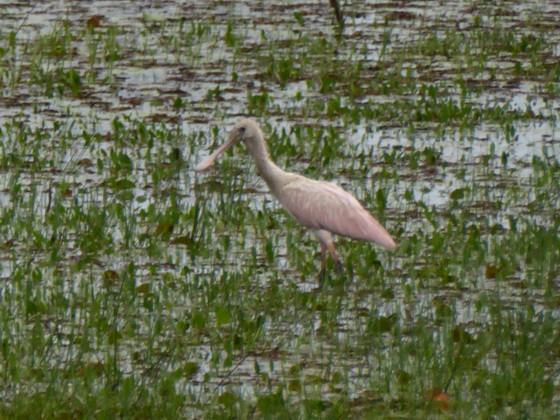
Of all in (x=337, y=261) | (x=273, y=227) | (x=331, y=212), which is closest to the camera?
(x=337, y=261)

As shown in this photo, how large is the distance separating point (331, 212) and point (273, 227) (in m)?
0.90

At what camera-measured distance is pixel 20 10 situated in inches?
650

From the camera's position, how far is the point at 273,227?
838 cm

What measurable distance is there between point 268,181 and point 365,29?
786cm

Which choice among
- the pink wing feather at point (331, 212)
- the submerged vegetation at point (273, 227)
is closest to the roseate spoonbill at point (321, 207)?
the pink wing feather at point (331, 212)

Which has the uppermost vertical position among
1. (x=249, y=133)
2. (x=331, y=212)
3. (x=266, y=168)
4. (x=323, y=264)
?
(x=249, y=133)

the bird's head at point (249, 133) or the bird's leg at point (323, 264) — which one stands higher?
the bird's head at point (249, 133)

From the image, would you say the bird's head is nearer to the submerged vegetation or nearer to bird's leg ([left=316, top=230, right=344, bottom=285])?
the submerged vegetation

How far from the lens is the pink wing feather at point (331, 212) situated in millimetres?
7391

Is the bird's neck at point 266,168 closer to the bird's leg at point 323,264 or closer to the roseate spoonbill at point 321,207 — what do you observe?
the roseate spoonbill at point 321,207

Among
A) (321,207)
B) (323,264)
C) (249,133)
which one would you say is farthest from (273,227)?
(323,264)

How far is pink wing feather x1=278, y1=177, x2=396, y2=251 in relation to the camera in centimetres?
739

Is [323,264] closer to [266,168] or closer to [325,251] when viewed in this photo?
[325,251]

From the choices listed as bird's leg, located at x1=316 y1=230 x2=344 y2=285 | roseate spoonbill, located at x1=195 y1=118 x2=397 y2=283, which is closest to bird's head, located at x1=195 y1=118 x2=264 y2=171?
roseate spoonbill, located at x1=195 y1=118 x2=397 y2=283
